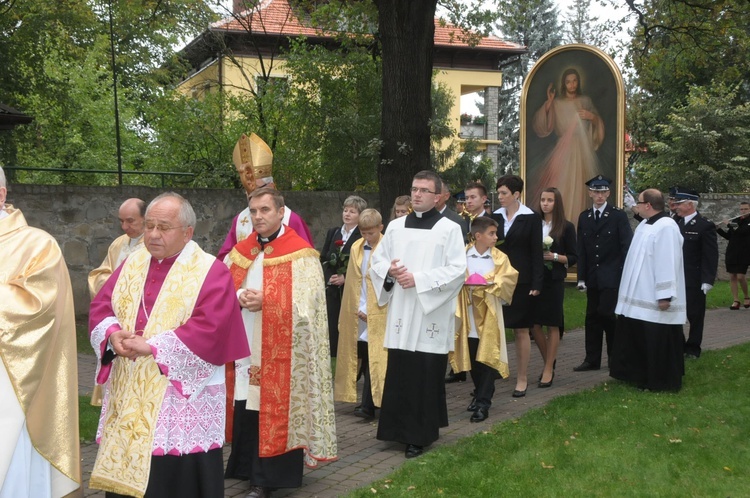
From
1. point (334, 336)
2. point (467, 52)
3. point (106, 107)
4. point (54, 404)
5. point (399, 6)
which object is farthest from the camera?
point (467, 52)

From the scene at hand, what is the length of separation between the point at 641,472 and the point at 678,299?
9.89 feet

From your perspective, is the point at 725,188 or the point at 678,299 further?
the point at 725,188

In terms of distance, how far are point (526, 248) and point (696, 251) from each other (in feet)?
12.0

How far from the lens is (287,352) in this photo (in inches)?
219

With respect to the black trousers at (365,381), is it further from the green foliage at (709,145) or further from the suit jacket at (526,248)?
the green foliage at (709,145)

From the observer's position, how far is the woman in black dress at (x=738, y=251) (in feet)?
50.6

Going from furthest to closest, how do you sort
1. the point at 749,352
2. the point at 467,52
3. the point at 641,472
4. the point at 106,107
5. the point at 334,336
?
the point at 467,52, the point at 106,107, the point at 749,352, the point at 334,336, the point at 641,472

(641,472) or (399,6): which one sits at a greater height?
(399,6)

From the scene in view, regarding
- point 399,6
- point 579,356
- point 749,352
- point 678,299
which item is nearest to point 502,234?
point 678,299

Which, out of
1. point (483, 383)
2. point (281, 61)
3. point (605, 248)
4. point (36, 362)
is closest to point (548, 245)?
point (605, 248)

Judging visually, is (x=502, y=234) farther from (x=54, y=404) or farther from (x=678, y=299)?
(x=54, y=404)

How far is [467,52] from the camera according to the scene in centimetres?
3722

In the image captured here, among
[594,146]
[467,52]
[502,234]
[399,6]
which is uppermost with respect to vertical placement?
[467,52]

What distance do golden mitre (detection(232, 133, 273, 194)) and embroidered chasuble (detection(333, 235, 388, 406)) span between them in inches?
45.9
